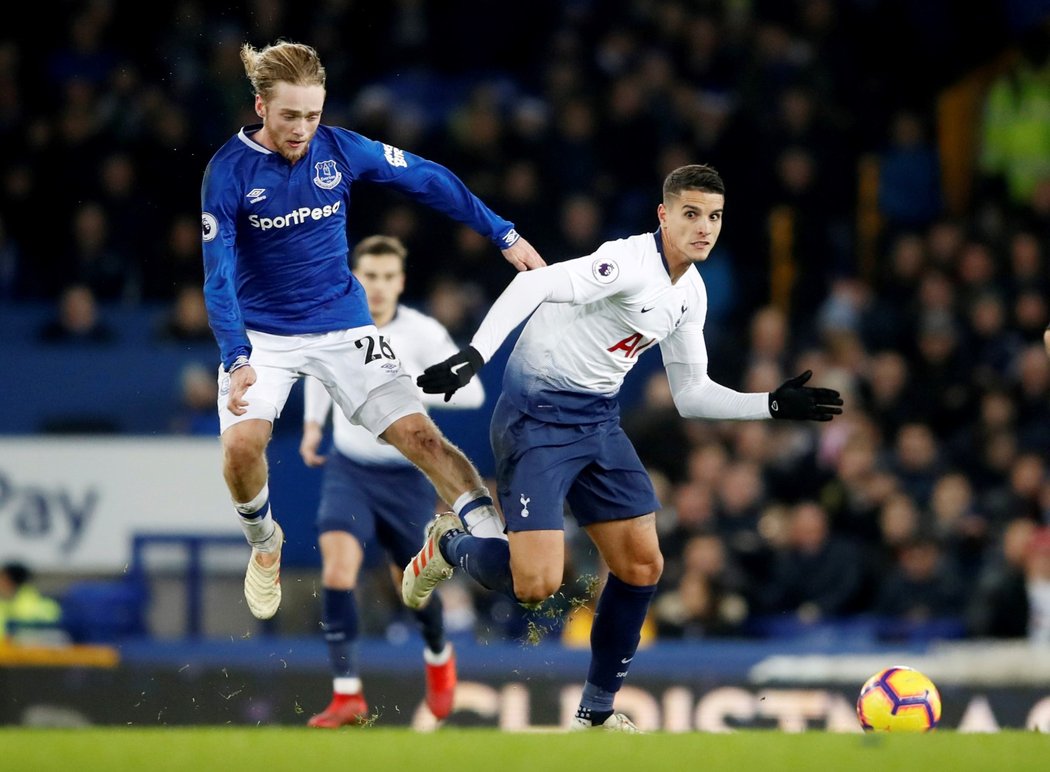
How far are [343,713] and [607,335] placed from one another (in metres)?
2.70

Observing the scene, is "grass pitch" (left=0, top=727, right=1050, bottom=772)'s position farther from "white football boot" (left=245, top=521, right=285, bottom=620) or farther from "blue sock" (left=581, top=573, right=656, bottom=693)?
"white football boot" (left=245, top=521, right=285, bottom=620)

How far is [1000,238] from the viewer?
14.1m

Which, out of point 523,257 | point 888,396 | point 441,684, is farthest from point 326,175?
point 888,396

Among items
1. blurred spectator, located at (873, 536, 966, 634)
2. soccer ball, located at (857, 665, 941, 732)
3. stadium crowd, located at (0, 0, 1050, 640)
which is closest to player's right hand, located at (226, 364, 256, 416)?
soccer ball, located at (857, 665, 941, 732)

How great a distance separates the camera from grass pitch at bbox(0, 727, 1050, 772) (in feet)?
20.8

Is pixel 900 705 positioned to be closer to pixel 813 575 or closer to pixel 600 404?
pixel 600 404

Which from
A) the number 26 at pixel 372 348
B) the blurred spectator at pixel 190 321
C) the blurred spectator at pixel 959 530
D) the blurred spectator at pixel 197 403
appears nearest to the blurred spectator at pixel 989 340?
the blurred spectator at pixel 959 530

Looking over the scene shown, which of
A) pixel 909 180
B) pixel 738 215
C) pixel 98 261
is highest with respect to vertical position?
pixel 909 180

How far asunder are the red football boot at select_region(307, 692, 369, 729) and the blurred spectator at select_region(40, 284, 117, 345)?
5282 millimetres

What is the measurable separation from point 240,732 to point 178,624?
171 inches

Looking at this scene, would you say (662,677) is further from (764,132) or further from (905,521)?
(764,132)

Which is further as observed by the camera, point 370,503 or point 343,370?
point 370,503

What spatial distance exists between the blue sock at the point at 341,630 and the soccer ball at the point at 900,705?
2.67m

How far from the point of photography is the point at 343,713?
30.8 ft
